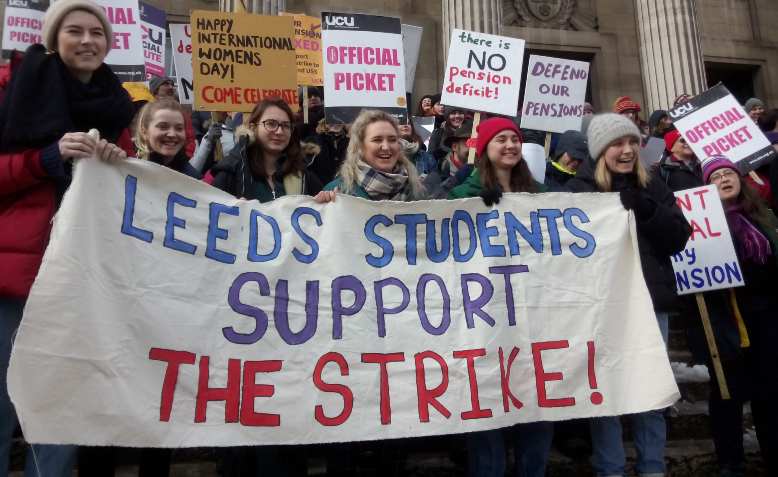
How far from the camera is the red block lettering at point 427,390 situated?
299 centimetres

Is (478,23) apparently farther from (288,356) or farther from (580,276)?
(288,356)

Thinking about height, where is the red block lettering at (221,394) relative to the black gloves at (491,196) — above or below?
below

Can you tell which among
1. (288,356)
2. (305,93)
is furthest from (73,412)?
(305,93)

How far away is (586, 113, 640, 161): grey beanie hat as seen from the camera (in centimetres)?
376

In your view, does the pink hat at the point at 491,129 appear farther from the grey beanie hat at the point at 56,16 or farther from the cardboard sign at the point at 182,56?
the cardboard sign at the point at 182,56

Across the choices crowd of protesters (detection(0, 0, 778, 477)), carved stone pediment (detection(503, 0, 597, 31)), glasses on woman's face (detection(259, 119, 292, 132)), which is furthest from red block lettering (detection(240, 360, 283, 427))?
carved stone pediment (detection(503, 0, 597, 31))

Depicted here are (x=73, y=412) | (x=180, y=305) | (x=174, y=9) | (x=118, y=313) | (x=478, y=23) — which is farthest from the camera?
(x=174, y=9)

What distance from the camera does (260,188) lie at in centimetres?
354

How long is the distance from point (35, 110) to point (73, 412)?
1221 mm

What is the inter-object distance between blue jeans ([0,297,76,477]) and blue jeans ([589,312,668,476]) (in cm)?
249

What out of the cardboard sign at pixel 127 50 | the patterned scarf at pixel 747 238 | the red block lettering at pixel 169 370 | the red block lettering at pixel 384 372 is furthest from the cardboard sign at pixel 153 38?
the patterned scarf at pixel 747 238

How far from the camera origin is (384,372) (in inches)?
118

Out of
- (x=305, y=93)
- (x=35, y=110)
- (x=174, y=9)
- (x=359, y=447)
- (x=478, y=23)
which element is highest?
(x=174, y=9)

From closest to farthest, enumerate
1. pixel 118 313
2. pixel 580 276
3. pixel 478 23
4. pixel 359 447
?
pixel 118 313 → pixel 580 276 → pixel 359 447 → pixel 478 23
